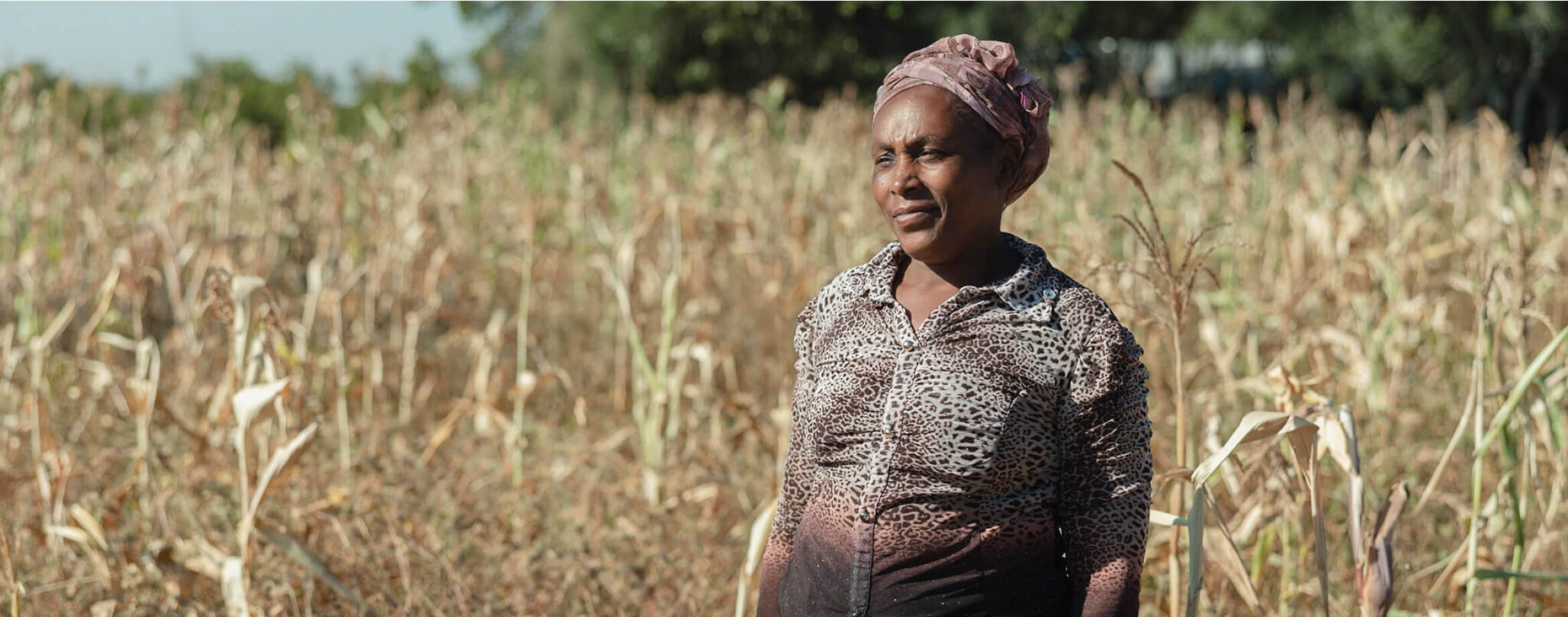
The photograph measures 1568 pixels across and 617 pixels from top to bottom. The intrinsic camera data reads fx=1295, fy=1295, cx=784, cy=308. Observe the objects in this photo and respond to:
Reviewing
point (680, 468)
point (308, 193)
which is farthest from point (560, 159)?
point (680, 468)

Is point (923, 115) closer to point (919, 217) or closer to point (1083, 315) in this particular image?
point (919, 217)

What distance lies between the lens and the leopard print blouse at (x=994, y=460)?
1.40m

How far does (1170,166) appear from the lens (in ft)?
22.1

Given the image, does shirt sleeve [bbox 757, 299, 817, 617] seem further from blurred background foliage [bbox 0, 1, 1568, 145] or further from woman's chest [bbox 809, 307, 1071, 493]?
blurred background foliage [bbox 0, 1, 1568, 145]

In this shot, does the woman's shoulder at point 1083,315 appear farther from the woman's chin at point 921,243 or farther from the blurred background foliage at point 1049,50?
the blurred background foliage at point 1049,50

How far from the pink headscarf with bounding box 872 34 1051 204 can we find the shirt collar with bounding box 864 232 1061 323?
0.07 metres

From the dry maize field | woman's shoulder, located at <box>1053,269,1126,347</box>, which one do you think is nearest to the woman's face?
woman's shoulder, located at <box>1053,269,1126,347</box>

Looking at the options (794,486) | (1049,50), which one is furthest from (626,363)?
(1049,50)

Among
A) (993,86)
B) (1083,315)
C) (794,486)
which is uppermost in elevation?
(993,86)

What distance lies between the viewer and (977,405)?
1.40 metres

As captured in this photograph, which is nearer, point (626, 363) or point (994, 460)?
point (994, 460)

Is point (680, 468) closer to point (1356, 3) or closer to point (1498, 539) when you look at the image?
point (1498, 539)

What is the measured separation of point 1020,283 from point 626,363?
3296mm

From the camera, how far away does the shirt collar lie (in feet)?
4.65
